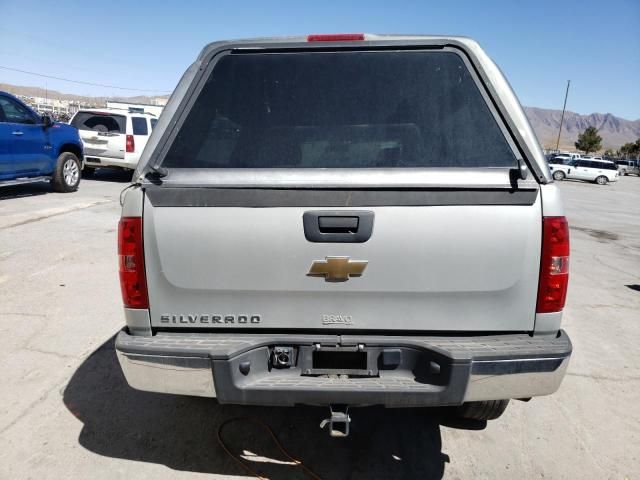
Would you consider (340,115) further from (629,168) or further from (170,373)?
(629,168)

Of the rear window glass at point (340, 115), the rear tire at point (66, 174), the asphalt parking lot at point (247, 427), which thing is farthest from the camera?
the rear tire at point (66, 174)

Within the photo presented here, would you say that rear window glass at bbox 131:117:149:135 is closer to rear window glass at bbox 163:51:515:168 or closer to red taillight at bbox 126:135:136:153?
red taillight at bbox 126:135:136:153

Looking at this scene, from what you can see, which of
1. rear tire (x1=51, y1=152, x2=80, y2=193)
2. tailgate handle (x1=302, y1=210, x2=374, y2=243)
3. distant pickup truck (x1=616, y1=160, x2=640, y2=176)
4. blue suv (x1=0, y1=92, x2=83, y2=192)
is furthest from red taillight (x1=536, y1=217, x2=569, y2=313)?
distant pickup truck (x1=616, y1=160, x2=640, y2=176)

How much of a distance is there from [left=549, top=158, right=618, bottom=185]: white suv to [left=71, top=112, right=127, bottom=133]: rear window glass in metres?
26.5

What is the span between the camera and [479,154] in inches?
89.7

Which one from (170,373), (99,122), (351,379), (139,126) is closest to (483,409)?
(351,379)

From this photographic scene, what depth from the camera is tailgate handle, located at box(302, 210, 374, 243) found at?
2100mm

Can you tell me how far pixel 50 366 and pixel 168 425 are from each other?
1263 mm

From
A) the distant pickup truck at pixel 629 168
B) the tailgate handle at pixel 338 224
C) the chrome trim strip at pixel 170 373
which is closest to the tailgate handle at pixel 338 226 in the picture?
the tailgate handle at pixel 338 224

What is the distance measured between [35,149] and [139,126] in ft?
13.7

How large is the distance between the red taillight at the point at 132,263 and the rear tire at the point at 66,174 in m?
10.1

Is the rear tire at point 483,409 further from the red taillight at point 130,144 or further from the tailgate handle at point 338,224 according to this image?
the red taillight at point 130,144

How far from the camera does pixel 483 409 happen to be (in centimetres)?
281

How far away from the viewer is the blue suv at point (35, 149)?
9.16 m
